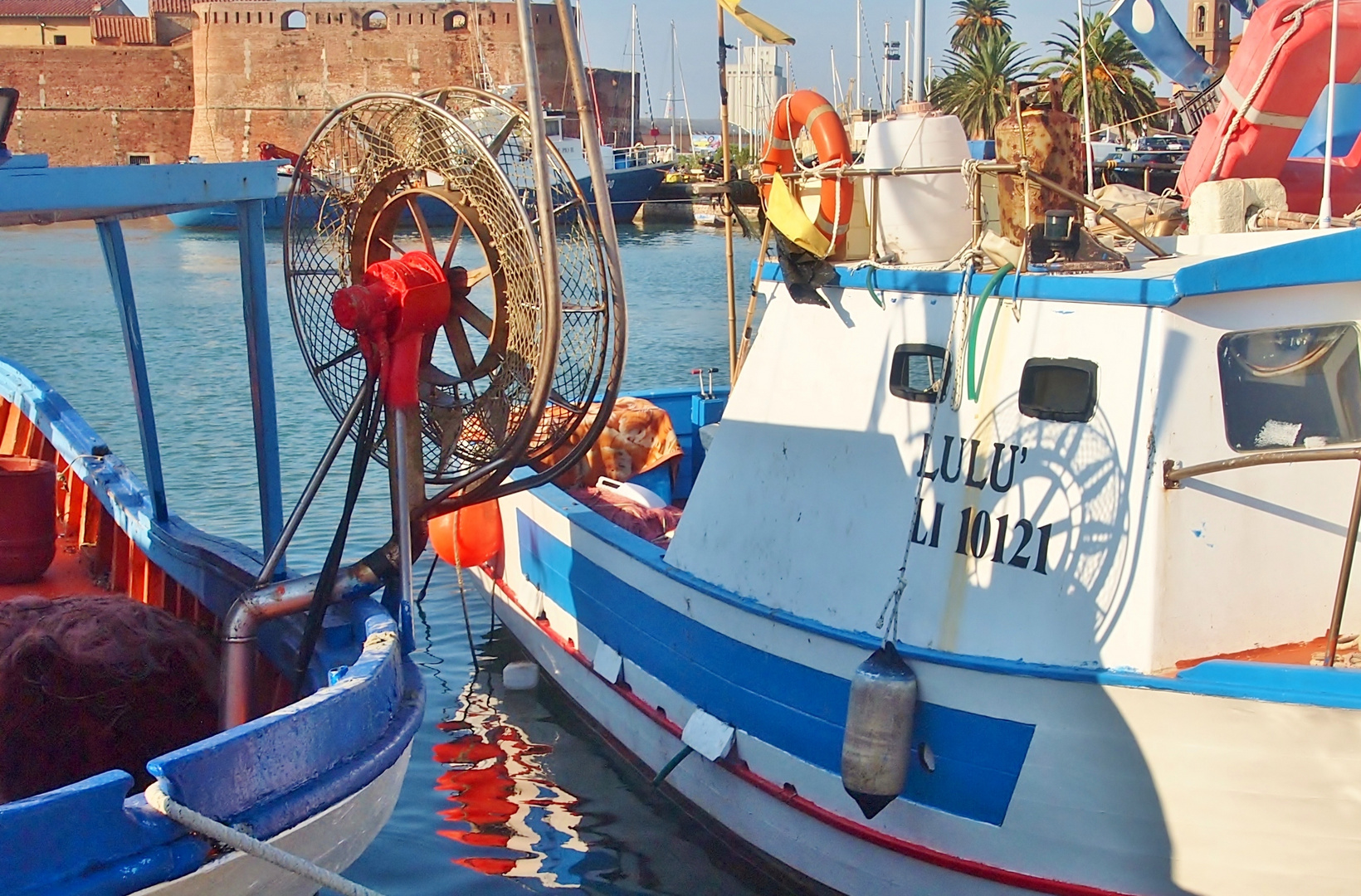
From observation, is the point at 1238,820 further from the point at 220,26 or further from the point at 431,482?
the point at 220,26

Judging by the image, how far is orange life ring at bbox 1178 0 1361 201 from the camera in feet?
23.3

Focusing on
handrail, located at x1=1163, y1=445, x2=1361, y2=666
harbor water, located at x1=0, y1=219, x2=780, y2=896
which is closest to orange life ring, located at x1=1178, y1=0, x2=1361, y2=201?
handrail, located at x1=1163, y1=445, x2=1361, y2=666

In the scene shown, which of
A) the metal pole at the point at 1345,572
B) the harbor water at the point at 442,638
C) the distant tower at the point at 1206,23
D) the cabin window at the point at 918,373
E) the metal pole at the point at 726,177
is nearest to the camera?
the metal pole at the point at 1345,572

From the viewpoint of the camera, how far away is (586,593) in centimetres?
806

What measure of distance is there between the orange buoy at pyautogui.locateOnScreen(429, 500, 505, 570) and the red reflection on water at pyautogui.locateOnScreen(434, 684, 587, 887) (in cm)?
104

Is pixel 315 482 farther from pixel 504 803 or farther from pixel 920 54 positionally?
pixel 920 54

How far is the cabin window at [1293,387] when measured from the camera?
209 inches

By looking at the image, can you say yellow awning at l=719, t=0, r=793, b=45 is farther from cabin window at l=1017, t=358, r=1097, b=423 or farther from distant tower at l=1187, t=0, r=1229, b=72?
distant tower at l=1187, t=0, r=1229, b=72

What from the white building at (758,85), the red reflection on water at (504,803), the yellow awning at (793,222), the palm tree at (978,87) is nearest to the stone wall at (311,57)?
the palm tree at (978,87)

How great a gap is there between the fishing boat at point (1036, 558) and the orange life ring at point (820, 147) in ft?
0.10

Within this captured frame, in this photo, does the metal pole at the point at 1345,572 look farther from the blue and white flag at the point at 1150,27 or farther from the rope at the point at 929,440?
the blue and white flag at the point at 1150,27

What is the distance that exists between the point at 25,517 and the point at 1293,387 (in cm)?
619

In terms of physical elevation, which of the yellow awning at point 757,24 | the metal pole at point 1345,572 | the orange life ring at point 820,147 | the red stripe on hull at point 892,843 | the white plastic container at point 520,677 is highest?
the yellow awning at point 757,24

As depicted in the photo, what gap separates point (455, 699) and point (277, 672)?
333 centimetres
